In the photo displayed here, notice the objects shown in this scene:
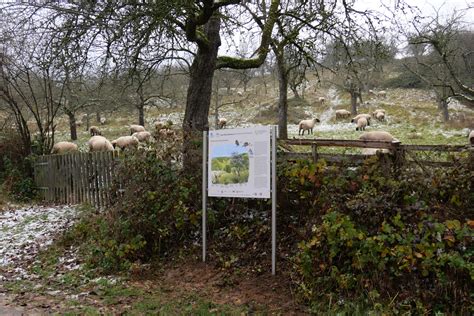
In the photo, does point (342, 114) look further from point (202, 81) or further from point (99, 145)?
point (202, 81)

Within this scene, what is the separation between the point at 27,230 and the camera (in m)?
9.64

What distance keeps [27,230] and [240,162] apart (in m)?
6.38

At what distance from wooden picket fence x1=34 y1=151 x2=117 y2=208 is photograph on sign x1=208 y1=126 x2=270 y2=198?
12.9ft

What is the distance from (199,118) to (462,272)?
6.01 meters

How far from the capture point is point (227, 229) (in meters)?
6.75

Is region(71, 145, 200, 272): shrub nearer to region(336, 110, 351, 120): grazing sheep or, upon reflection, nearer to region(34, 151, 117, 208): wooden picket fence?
region(34, 151, 117, 208): wooden picket fence

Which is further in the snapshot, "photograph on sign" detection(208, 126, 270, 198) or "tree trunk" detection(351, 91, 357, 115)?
"tree trunk" detection(351, 91, 357, 115)

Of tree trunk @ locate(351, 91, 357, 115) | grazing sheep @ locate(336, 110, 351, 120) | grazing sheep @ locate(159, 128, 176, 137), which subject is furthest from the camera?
tree trunk @ locate(351, 91, 357, 115)

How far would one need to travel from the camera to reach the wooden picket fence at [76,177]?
1050 centimetres


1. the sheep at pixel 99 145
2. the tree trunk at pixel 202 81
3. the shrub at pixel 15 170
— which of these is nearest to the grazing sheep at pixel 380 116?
the sheep at pixel 99 145

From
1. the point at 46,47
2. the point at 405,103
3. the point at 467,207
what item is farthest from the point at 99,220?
the point at 405,103

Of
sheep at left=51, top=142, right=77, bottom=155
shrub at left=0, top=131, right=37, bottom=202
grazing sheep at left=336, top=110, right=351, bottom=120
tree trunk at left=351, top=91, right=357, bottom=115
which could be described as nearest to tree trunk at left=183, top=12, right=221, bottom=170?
shrub at left=0, top=131, right=37, bottom=202

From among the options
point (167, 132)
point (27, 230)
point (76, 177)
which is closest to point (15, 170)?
point (76, 177)

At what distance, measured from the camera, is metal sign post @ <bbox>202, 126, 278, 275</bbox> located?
17.8 ft
